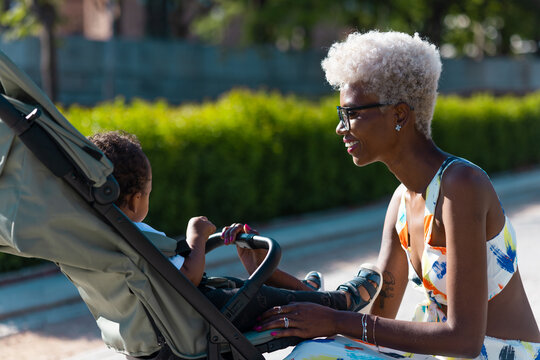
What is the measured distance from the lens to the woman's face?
2219 millimetres

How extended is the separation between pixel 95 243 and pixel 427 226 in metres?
1.10

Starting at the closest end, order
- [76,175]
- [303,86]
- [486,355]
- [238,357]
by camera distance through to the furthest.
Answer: [76,175] → [238,357] → [486,355] → [303,86]

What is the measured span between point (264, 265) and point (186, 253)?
34 centimetres

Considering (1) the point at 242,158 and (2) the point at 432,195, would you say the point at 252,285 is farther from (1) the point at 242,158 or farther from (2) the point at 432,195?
(1) the point at 242,158

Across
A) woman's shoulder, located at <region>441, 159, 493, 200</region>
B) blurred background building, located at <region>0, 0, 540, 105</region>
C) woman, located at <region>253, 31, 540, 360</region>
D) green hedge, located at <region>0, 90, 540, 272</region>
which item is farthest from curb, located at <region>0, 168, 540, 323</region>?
blurred background building, located at <region>0, 0, 540, 105</region>

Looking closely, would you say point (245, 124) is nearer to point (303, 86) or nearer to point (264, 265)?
point (264, 265)

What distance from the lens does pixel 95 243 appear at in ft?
6.38

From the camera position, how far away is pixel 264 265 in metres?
2.15

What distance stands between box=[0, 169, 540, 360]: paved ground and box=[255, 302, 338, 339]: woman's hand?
6.05 ft

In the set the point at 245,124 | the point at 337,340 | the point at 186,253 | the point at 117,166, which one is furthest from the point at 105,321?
the point at 245,124

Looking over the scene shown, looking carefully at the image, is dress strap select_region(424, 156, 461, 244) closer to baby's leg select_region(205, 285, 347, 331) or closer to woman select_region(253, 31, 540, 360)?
woman select_region(253, 31, 540, 360)

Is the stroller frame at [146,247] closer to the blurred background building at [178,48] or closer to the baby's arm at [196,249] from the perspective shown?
the baby's arm at [196,249]

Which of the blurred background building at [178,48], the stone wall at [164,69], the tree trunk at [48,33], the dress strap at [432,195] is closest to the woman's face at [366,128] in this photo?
the dress strap at [432,195]

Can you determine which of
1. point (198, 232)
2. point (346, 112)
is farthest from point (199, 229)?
point (346, 112)
